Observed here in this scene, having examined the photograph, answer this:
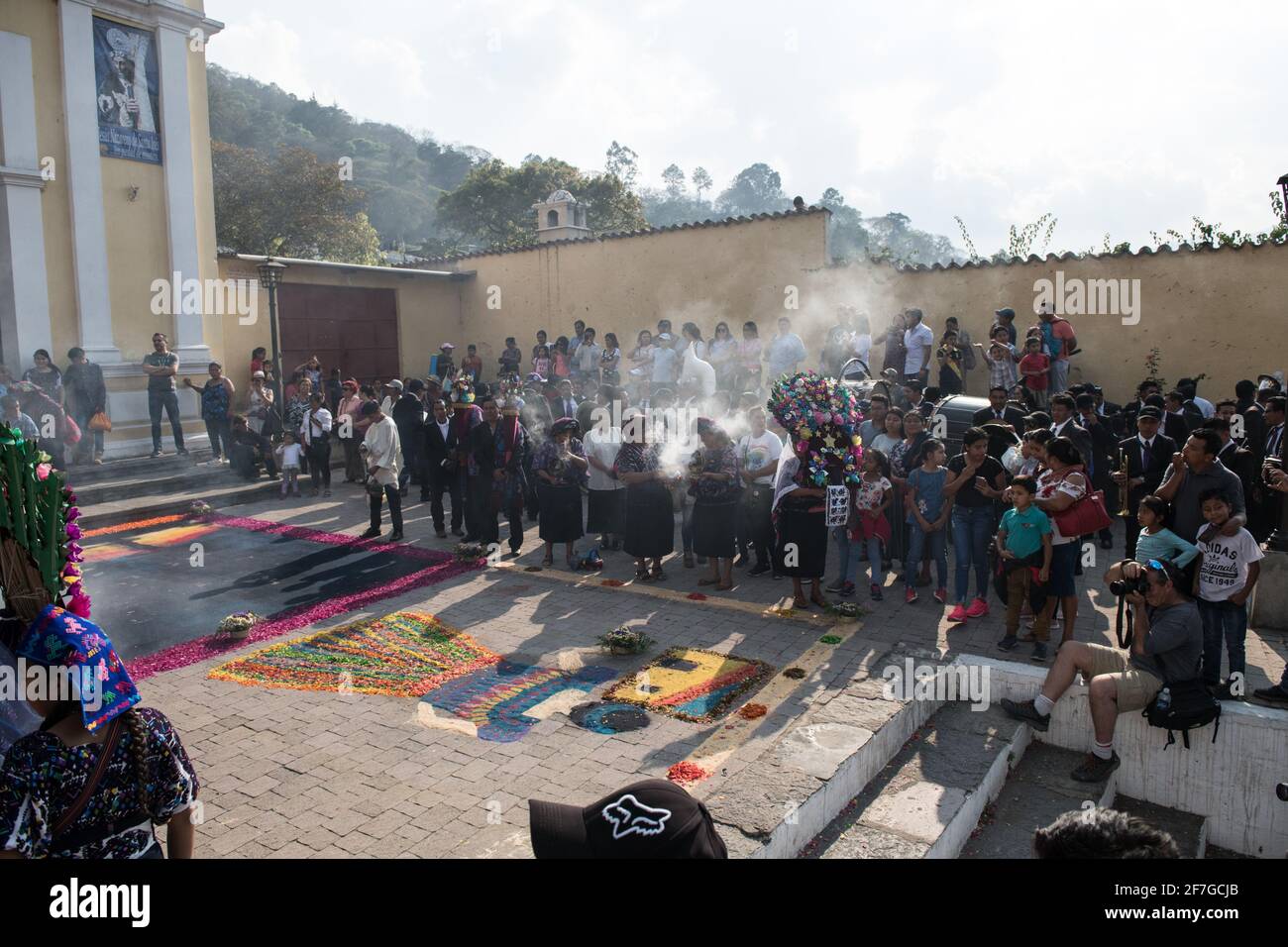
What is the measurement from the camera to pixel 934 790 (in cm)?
519

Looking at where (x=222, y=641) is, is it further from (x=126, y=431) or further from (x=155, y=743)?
(x=126, y=431)

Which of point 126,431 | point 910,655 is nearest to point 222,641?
point 910,655

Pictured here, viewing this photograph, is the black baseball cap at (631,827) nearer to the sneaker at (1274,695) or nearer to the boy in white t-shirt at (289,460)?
the sneaker at (1274,695)

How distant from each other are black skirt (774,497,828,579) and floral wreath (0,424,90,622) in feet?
20.2

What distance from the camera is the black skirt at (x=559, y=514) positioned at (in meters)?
10.6

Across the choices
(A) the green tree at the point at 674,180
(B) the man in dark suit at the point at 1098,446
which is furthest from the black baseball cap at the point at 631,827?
(A) the green tree at the point at 674,180

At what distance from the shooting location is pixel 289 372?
20.4m

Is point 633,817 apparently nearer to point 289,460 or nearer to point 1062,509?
point 1062,509

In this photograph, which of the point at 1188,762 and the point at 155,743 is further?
the point at 1188,762

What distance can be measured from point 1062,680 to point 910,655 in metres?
1.34

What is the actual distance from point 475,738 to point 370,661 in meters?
1.89

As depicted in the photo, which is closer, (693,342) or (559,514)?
(559,514)

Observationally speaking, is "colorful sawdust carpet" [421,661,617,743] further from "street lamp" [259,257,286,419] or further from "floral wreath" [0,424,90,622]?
"street lamp" [259,257,286,419]

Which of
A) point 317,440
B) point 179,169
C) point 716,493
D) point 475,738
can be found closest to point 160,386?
point 317,440
